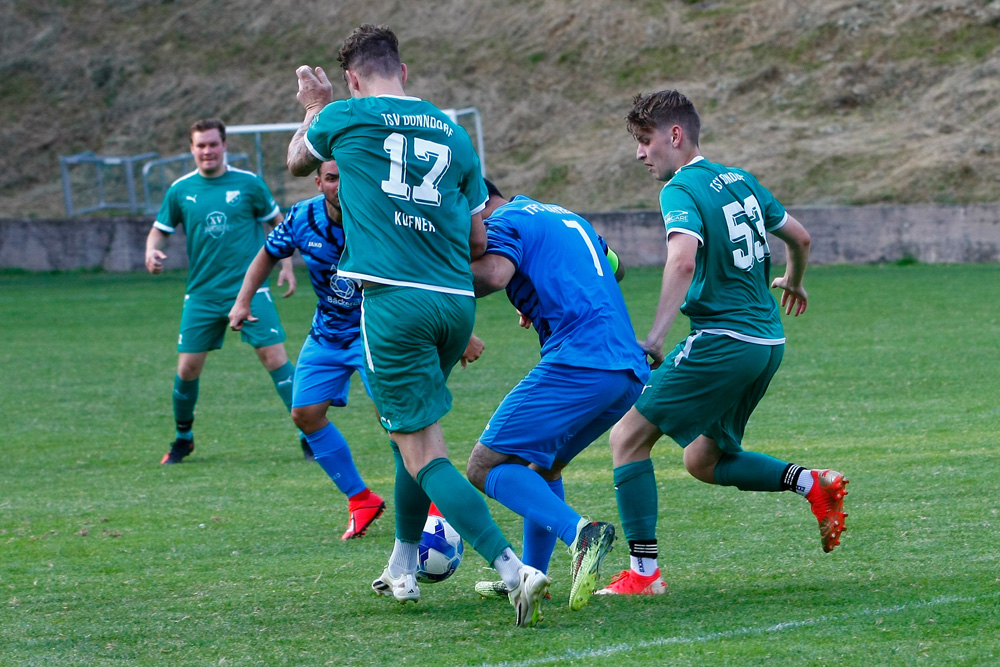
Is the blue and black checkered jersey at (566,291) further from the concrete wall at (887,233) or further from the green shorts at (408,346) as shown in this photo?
the concrete wall at (887,233)

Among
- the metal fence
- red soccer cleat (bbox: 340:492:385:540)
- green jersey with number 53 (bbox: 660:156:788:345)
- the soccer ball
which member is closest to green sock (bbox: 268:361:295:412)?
red soccer cleat (bbox: 340:492:385:540)

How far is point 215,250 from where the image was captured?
28.2ft

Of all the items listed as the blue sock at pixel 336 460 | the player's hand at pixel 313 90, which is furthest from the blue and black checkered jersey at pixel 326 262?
the player's hand at pixel 313 90

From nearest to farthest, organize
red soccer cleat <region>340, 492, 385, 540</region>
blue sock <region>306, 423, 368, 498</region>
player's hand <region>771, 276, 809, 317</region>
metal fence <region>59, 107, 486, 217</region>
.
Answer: player's hand <region>771, 276, 809, 317</region> → red soccer cleat <region>340, 492, 385, 540</region> → blue sock <region>306, 423, 368, 498</region> → metal fence <region>59, 107, 486, 217</region>

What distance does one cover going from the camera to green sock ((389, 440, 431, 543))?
453 cm

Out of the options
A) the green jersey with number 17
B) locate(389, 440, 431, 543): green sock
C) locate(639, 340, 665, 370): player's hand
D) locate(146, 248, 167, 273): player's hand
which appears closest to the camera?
locate(639, 340, 665, 370): player's hand

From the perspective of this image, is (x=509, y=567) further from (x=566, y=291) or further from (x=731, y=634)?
(x=566, y=291)

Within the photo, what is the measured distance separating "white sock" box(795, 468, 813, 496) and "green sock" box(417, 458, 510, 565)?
1306 millimetres

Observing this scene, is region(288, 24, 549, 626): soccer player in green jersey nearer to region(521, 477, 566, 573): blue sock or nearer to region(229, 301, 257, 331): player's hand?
region(521, 477, 566, 573): blue sock

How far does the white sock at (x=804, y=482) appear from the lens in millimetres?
4691

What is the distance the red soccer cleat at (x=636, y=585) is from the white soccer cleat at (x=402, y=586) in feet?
2.29

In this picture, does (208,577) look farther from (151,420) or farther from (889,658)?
(151,420)

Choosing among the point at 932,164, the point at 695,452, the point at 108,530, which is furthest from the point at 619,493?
the point at 932,164

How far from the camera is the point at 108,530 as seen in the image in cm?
600
